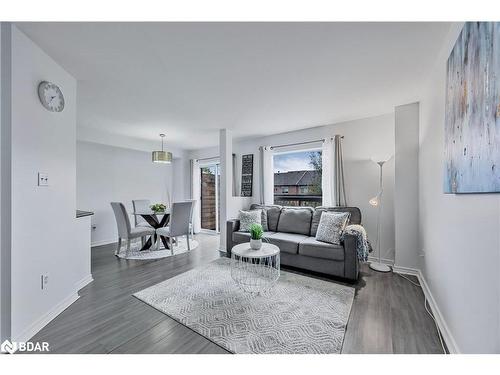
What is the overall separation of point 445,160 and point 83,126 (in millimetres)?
5424

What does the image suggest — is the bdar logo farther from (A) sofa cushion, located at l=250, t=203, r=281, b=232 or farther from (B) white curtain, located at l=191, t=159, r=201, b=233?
(B) white curtain, located at l=191, t=159, r=201, b=233

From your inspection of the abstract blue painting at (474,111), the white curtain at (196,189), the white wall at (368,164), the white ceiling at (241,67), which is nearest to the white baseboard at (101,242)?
the white curtain at (196,189)

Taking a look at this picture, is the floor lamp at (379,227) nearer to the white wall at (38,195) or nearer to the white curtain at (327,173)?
the white curtain at (327,173)

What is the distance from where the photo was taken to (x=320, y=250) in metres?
2.72

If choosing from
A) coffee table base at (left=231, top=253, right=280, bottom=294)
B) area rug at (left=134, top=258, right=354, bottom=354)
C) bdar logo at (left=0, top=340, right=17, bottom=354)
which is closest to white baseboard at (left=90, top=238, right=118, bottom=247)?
area rug at (left=134, top=258, right=354, bottom=354)

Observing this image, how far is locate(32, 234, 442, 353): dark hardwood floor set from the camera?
1.48 m

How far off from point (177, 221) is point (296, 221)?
2.19 m

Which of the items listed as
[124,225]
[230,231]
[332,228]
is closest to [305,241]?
[332,228]

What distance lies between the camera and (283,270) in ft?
9.90

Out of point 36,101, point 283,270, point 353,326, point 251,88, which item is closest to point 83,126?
point 36,101

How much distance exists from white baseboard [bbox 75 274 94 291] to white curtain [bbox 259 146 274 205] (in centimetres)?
312

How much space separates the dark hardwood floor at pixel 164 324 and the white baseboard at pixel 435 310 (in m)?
0.06

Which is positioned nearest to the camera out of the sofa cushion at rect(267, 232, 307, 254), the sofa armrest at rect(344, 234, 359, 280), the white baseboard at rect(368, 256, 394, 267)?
the sofa armrest at rect(344, 234, 359, 280)

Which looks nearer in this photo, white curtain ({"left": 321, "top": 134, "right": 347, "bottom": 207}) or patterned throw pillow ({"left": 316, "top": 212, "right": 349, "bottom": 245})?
patterned throw pillow ({"left": 316, "top": 212, "right": 349, "bottom": 245})
